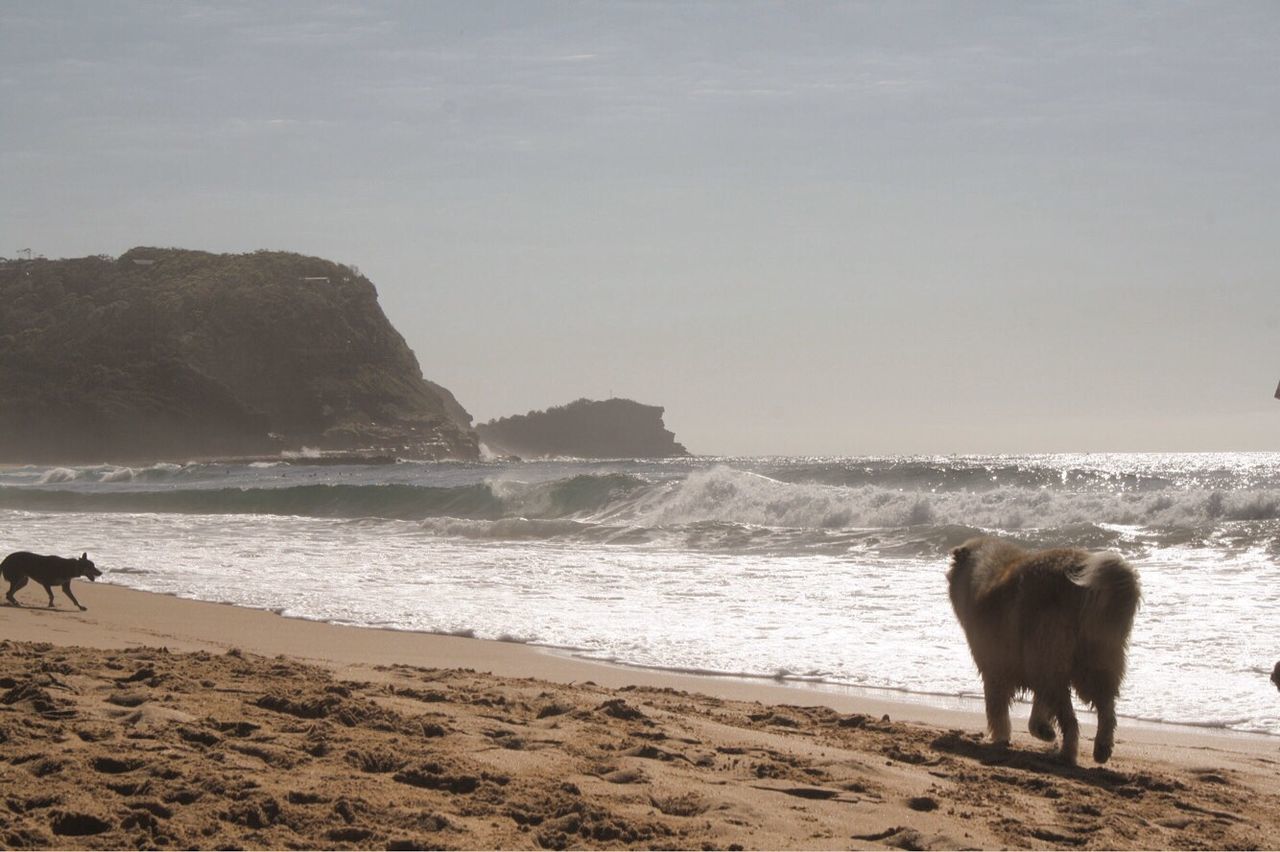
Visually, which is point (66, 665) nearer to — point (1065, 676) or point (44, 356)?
point (1065, 676)

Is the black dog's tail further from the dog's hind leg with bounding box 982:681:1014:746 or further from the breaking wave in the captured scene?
the breaking wave

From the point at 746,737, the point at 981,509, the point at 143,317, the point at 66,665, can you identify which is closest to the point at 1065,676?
the point at 746,737

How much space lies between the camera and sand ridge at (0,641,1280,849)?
12.1 feet

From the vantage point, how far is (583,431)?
12688 cm

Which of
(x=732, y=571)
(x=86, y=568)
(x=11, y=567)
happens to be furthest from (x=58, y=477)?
(x=732, y=571)

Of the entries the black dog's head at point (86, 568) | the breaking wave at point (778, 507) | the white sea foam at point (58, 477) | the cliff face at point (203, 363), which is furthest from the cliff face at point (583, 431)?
the black dog's head at point (86, 568)

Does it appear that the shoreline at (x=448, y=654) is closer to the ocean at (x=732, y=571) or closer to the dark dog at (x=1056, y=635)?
the ocean at (x=732, y=571)

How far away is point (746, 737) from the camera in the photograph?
5.37m

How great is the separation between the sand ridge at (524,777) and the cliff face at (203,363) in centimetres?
8252

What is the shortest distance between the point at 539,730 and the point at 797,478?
32.7 m

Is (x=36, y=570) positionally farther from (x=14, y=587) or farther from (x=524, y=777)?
(x=524, y=777)

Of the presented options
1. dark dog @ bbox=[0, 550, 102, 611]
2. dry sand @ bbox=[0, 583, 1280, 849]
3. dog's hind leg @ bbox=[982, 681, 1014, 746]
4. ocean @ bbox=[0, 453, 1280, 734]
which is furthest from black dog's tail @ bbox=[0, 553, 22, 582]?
dog's hind leg @ bbox=[982, 681, 1014, 746]

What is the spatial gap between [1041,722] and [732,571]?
26.1 feet

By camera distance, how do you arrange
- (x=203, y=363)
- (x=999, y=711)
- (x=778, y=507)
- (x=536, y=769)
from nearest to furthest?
(x=536, y=769) < (x=999, y=711) < (x=778, y=507) < (x=203, y=363)
